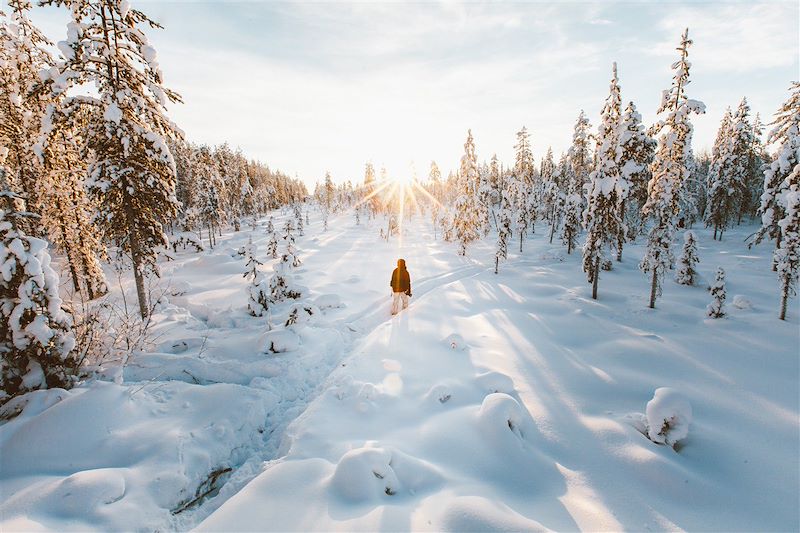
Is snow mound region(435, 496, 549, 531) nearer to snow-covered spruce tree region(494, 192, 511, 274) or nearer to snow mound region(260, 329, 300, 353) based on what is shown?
snow mound region(260, 329, 300, 353)

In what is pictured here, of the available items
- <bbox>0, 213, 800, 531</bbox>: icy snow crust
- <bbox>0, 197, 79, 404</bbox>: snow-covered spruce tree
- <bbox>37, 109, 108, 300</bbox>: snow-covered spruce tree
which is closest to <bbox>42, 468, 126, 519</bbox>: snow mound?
<bbox>0, 213, 800, 531</bbox>: icy snow crust

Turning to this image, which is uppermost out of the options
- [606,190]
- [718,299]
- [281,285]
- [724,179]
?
[724,179]

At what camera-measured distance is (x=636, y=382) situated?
9289 millimetres

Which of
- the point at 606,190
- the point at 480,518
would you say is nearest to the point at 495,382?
the point at 480,518

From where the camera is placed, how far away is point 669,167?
56.0ft

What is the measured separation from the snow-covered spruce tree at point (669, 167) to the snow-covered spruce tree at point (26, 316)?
22.8 m

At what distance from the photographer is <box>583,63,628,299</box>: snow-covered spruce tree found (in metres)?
18.6

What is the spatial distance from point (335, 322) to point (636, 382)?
10196mm

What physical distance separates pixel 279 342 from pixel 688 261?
27.7m

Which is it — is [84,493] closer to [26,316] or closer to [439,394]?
[26,316]

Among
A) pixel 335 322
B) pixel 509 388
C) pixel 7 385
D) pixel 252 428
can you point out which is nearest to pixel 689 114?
pixel 509 388

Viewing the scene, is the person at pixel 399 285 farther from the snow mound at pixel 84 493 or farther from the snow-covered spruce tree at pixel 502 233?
the snow-covered spruce tree at pixel 502 233

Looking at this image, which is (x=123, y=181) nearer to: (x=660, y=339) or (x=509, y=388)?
(x=509, y=388)

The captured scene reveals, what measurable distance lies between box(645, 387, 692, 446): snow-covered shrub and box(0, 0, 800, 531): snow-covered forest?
1.7 inches
